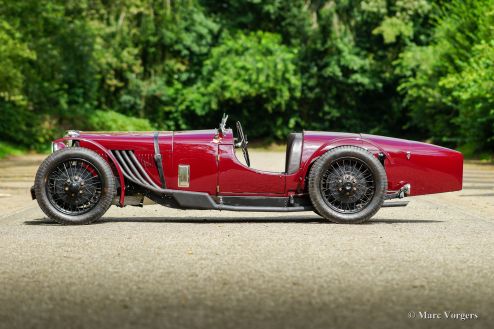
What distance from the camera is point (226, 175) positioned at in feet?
34.2

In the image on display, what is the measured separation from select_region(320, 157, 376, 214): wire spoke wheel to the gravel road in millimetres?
328

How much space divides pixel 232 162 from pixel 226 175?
0.16m

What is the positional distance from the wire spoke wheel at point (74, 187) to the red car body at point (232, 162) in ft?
0.96

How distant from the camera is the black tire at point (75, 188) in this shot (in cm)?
1015

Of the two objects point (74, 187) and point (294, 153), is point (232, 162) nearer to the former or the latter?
point (294, 153)

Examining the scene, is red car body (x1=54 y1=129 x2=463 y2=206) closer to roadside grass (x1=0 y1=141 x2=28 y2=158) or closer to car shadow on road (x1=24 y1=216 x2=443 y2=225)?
car shadow on road (x1=24 y1=216 x2=443 y2=225)

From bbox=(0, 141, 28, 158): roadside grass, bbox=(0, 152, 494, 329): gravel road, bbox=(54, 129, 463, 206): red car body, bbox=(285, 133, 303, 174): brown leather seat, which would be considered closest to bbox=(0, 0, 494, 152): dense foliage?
bbox=(0, 141, 28, 158): roadside grass

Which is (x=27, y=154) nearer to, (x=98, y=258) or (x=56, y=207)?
(x=56, y=207)

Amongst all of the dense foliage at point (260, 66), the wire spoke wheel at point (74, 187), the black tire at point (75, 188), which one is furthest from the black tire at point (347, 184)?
the dense foliage at point (260, 66)

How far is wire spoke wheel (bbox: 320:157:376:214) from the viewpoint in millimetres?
10266

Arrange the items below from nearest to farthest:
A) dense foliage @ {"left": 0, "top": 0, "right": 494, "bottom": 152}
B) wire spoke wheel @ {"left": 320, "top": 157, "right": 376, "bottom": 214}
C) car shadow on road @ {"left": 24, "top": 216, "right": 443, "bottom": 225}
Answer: wire spoke wheel @ {"left": 320, "top": 157, "right": 376, "bottom": 214} → car shadow on road @ {"left": 24, "top": 216, "right": 443, "bottom": 225} → dense foliage @ {"left": 0, "top": 0, "right": 494, "bottom": 152}

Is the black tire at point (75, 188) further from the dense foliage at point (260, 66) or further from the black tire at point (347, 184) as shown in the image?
the dense foliage at point (260, 66)

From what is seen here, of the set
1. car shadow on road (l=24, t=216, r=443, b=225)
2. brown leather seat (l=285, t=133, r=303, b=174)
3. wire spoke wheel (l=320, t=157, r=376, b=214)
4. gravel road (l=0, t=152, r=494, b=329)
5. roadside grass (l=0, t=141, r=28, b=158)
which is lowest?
roadside grass (l=0, t=141, r=28, b=158)

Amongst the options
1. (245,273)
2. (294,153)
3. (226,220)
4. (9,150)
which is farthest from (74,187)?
(9,150)
